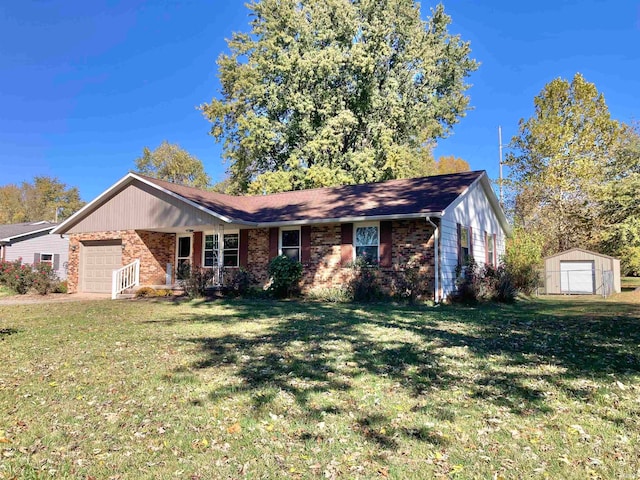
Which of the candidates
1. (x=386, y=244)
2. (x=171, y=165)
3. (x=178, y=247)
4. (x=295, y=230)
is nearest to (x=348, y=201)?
(x=295, y=230)

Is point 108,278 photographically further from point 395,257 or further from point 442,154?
point 442,154

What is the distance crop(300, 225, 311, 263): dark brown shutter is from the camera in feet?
49.8

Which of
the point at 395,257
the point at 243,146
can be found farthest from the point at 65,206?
the point at 395,257

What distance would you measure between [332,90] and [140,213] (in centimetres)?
1373

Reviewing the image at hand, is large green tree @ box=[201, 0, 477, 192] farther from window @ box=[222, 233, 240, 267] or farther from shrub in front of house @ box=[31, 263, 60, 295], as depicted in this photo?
shrub in front of house @ box=[31, 263, 60, 295]

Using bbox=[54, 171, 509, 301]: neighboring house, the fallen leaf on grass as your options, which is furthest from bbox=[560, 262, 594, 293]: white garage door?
the fallen leaf on grass

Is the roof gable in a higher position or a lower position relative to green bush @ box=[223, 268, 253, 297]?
higher

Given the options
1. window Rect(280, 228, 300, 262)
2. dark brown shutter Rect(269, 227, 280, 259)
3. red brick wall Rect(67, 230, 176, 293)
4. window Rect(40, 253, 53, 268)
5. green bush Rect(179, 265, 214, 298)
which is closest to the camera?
green bush Rect(179, 265, 214, 298)

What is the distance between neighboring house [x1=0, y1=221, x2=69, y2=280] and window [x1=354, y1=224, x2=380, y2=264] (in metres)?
19.4

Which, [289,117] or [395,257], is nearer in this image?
[395,257]

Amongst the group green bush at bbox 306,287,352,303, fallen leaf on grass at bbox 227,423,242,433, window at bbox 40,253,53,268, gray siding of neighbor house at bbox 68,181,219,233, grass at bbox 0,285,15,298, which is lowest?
fallen leaf on grass at bbox 227,423,242,433

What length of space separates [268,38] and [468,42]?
1285cm

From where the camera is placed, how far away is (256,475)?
2879 millimetres

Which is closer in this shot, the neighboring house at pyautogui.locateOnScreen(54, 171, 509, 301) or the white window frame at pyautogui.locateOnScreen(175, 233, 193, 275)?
the neighboring house at pyautogui.locateOnScreen(54, 171, 509, 301)
